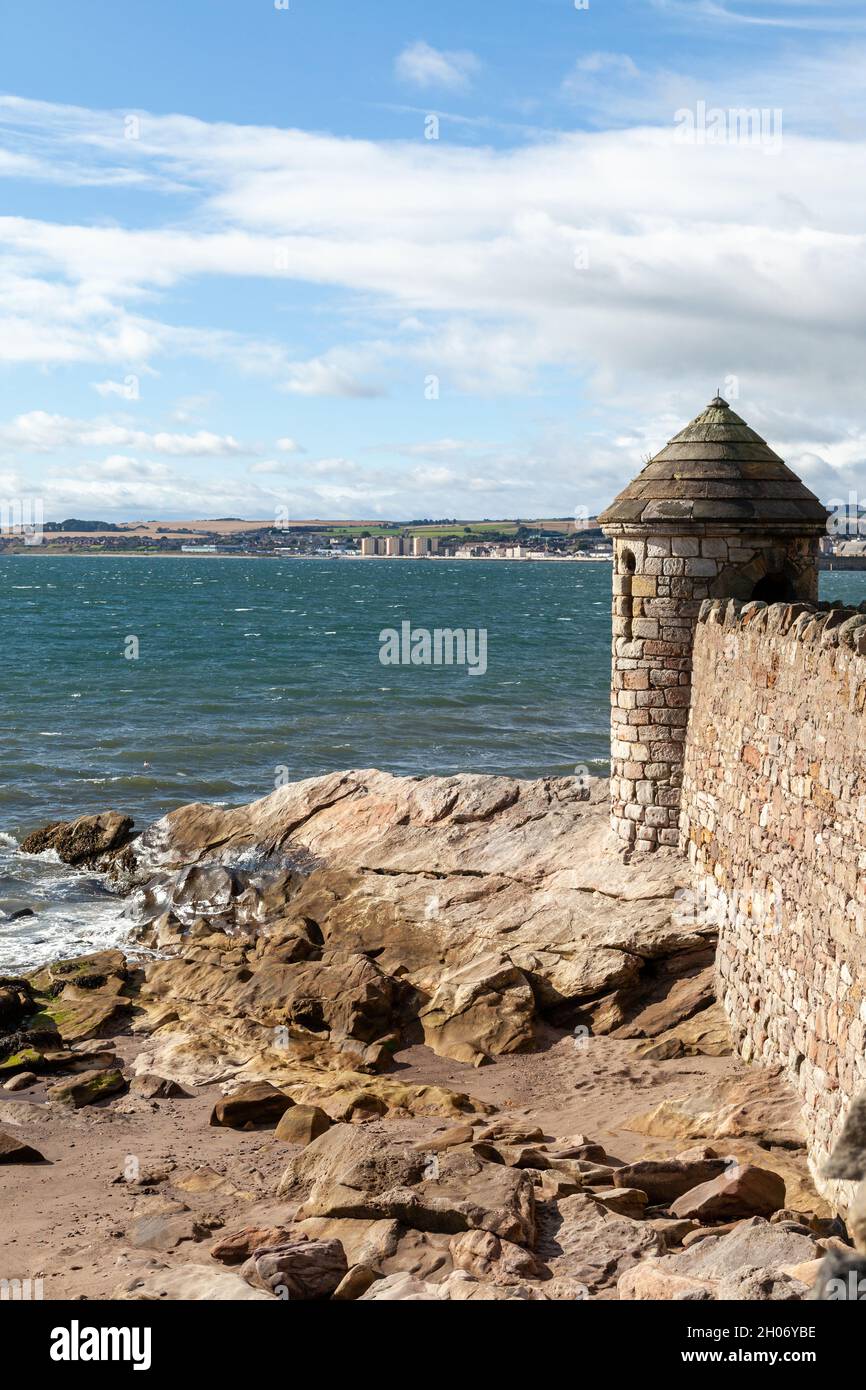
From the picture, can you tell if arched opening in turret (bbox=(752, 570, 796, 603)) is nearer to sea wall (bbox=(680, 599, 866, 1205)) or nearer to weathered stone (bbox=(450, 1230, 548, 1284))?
sea wall (bbox=(680, 599, 866, 1205))

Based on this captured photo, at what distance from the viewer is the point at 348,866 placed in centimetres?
1667

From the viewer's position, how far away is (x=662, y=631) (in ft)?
45.4

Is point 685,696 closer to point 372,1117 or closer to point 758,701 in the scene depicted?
point 758,701

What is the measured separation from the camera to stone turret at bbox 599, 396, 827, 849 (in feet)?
44.5

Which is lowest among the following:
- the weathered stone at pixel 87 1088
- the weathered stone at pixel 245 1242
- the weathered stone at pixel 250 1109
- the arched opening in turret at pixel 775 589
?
the weathered stone at pixel 87 1088

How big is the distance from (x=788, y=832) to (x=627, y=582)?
15.1 ft

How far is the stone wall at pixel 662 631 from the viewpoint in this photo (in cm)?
1363

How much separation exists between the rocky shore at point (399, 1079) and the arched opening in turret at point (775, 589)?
3044 millimetres

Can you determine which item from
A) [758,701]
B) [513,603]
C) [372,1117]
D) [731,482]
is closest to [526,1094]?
[372,1117]

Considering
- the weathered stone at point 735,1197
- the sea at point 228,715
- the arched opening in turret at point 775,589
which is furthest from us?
the sea at point 228,715

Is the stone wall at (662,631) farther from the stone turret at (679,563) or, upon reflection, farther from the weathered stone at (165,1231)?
the weathered stone at (165,1231)

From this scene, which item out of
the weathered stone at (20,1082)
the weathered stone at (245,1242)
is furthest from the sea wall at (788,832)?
the weathered stone at (20,1082)

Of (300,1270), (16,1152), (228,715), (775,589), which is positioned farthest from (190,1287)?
(228,715)

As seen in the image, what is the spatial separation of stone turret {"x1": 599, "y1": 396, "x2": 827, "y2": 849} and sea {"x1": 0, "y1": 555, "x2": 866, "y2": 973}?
7.90 meters
